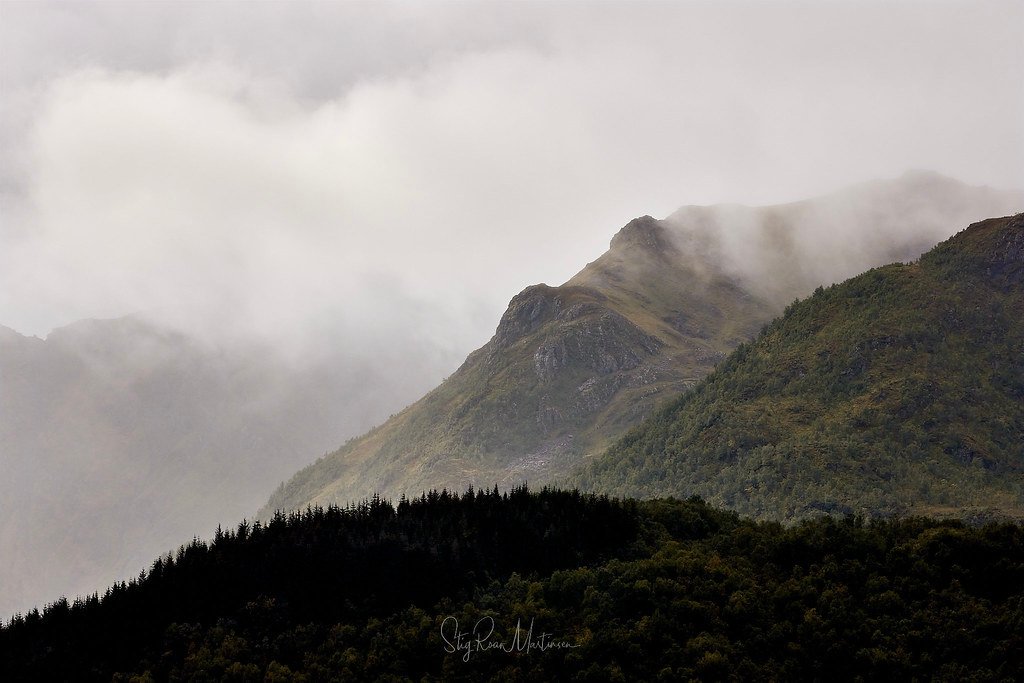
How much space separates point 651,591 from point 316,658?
46.8 meters

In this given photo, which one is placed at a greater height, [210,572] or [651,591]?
[210,572]

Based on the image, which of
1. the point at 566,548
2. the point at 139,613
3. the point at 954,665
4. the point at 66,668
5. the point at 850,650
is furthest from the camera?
the point at 566,548

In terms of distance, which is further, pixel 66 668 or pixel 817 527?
pixel 817 527

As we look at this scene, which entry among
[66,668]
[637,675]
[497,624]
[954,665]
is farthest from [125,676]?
[954,665]

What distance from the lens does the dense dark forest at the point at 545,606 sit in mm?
129125

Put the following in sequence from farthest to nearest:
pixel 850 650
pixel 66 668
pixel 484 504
A: pixel 484 504
pixel 66 668
pixel 850 650

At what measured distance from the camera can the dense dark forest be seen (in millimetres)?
129125

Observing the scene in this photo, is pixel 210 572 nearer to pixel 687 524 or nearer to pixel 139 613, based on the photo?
pixel 139 613

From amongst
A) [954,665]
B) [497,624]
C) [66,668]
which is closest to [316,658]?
[497,624]

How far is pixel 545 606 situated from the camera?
470 ft

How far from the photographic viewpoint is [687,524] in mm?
186625

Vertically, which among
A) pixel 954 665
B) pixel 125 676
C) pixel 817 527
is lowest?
pixel 954 665

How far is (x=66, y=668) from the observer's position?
138 metres

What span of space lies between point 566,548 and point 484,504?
20.2 meters
